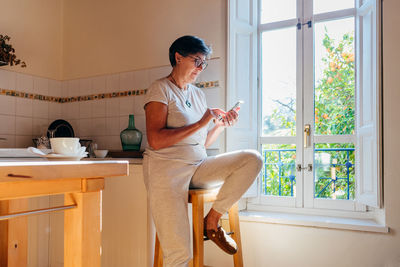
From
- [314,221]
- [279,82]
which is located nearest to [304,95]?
[279,82]

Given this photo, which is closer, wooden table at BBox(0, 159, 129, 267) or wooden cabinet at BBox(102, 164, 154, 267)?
wooden table at BBox(0, 159, 129, 267)

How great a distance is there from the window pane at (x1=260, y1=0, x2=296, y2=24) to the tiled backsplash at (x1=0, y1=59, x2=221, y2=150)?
34.2 inches

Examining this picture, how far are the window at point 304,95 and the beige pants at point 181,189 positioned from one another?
809 millimetres

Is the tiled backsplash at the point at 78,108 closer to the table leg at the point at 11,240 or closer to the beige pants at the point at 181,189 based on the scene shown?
the beige pants at the point at 181,189

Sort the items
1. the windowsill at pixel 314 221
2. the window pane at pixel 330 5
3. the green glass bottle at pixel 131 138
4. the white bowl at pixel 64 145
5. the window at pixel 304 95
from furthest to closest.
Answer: the green glass bottle at pixel 131 138 < the window pane at pixel 330 5 < the window at pixel 304 95 < the windowsill at pixel 314 221 < the white bowl at pixel 64 145

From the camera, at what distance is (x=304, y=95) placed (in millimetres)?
2902

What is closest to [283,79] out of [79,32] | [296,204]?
[296,204]

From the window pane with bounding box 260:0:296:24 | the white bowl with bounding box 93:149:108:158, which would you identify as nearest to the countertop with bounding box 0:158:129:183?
the white bowl with bounding box 93:149:108:158

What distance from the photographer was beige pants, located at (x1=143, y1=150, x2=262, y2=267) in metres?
1.96

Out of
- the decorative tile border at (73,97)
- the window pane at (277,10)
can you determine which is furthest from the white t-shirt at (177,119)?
the window pane at (277,10)

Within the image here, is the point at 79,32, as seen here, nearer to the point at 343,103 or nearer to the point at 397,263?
the point at 343,103

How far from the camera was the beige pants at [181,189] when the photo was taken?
6.44ft

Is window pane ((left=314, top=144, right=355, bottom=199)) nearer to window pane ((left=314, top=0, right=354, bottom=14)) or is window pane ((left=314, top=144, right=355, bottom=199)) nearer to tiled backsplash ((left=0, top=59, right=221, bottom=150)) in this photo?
window pane ((left=314, top=0, right=354, bottom=14))

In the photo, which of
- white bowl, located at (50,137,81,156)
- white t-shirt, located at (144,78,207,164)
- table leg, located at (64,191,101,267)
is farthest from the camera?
white t-shirt, located at (144,78,207,164)
